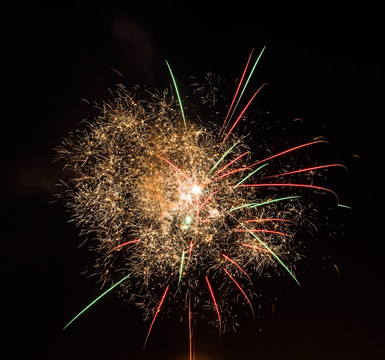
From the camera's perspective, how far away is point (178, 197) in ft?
6.02

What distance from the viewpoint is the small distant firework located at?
184 cm

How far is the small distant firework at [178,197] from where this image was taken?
1841mm

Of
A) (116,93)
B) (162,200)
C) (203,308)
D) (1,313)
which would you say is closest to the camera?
(162,200)

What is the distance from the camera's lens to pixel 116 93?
197 centimetres

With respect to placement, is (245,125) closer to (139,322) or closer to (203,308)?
(203,308)

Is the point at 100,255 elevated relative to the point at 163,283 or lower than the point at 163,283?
elevated

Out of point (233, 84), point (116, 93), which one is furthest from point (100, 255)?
point (233, 84)

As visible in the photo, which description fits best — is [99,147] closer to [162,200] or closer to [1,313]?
[162,200]

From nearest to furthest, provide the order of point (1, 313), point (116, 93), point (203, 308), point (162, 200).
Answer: point (162, 200) → point (116, 93) → point (203, 308) → point (1, 313)

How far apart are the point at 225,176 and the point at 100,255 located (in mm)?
1268

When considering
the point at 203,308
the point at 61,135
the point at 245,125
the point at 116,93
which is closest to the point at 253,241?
the point at 203,308

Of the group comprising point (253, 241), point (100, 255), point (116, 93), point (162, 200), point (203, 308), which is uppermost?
point (116, 93)

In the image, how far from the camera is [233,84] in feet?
6.42

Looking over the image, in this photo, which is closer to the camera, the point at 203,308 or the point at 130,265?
the point at 130,265
